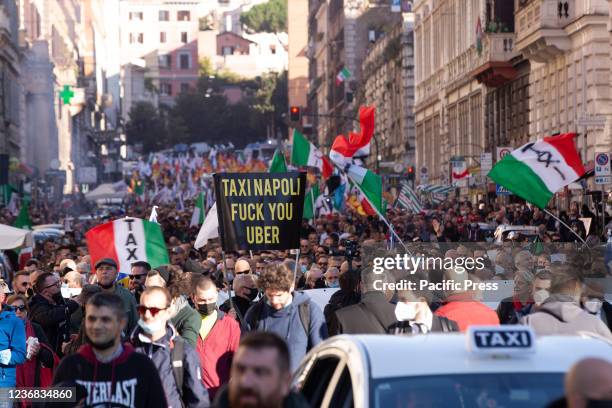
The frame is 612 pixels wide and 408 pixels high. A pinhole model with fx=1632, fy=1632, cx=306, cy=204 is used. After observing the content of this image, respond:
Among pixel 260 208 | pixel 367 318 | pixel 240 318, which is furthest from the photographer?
pixel 260 208

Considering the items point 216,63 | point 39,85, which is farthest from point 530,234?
point 216,63

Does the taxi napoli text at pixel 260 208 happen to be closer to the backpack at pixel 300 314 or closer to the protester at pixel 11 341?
the protester at pixel 11 341

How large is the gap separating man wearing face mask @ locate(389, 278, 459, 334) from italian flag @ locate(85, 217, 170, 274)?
659 centimetres

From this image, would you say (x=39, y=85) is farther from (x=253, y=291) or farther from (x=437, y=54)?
(x=253, y=291)

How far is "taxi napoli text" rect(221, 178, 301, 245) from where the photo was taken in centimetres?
1366

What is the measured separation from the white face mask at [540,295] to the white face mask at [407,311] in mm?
1116

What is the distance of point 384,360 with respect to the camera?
6.11 m

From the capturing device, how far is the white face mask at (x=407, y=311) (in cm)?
913

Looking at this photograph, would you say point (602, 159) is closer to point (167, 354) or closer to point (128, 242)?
point (128, 242)

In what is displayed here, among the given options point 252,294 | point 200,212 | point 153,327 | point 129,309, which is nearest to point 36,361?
point 129,309

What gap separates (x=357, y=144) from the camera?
27078mm

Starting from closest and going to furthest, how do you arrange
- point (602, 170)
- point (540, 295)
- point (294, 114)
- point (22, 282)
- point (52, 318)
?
point (540, 295)
point (52, 318)
point (22, 282)
point (602, 170)
point (294, 114)

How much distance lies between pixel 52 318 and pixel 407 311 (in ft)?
14.3

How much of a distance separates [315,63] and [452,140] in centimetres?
7838
